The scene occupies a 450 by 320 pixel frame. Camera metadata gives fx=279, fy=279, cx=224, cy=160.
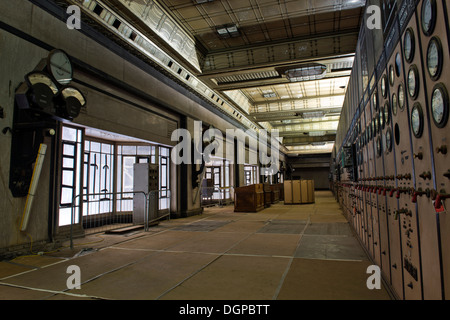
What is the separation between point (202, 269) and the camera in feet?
13.6

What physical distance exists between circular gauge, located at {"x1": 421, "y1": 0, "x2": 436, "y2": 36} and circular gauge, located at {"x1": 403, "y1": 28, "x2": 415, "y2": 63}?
0.77 feet

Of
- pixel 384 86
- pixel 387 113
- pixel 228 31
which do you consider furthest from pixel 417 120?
pixel 228 31

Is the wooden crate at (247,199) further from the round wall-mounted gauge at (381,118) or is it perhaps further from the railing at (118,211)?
the round wall-mounted gauge at (381,118)

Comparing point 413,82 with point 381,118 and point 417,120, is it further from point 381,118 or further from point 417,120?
point 381,118

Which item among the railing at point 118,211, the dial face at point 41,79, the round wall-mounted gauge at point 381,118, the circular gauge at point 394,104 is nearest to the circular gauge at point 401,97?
the circular gauge at point 394,104

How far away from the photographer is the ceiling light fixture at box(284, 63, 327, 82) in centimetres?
855

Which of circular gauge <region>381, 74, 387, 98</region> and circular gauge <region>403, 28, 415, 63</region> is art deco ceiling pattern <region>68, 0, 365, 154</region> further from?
circular gauge <region>403, 28, 415, 63</region>

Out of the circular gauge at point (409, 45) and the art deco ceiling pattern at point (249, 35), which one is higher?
the art deco ceiling pattern at point (249, 35)

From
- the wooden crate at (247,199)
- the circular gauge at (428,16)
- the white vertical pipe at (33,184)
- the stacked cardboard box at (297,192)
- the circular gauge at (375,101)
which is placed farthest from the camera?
the stacked cardboard box at (297,192)

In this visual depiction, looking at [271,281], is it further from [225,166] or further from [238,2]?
[225,166]

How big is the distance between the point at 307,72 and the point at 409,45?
271 inches

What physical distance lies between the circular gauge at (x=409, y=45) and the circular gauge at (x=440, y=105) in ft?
1.83

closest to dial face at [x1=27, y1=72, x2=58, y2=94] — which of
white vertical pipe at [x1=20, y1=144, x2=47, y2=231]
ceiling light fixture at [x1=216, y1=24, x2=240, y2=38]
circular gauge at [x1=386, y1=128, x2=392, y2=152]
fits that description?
white vertical pipe at [x1=20, y1=144, x2=47, y2=231]

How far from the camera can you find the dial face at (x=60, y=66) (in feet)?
16.4
